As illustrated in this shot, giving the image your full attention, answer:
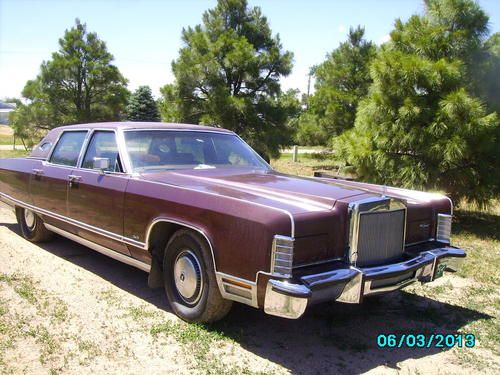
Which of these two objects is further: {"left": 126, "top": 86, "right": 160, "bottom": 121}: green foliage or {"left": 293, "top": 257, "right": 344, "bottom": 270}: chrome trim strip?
{"left": 126, "top": 86, "right": 160, "bottom": 121}: green foliage

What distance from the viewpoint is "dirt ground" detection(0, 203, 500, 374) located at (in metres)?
3.22

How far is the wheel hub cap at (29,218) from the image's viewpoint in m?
6.02

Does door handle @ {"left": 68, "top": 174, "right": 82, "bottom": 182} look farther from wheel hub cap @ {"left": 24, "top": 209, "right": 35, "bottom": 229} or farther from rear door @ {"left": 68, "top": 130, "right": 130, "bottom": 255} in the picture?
wheel hub cap @ {"left": 24, "top": 209, "right": 35, "bottom": 229}

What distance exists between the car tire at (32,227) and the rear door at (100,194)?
47.7 inches

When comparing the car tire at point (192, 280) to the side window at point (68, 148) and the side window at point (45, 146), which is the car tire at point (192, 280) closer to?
the side window at point (68, 148)

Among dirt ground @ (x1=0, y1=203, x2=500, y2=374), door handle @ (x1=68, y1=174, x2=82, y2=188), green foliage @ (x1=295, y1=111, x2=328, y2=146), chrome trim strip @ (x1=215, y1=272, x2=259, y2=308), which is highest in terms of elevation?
green foliage @ (x1=295, y1=111, x2=328, y2=146)

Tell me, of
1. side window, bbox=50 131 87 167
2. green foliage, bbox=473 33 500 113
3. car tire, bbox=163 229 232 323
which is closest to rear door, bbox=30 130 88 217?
side window, bbox=50 131 87 167

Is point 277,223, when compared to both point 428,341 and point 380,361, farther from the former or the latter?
point 428,341

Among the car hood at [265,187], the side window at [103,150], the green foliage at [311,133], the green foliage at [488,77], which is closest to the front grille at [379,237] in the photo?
the car hood at [265,187]

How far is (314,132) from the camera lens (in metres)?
15.0

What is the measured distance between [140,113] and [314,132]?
14.6 m

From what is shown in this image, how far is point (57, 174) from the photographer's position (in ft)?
17.1

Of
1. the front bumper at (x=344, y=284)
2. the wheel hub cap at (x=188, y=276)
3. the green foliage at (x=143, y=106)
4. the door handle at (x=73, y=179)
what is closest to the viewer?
the front bumper at (x=344, y=284)

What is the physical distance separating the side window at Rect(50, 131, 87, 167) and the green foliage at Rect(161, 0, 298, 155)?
6.69 metres
